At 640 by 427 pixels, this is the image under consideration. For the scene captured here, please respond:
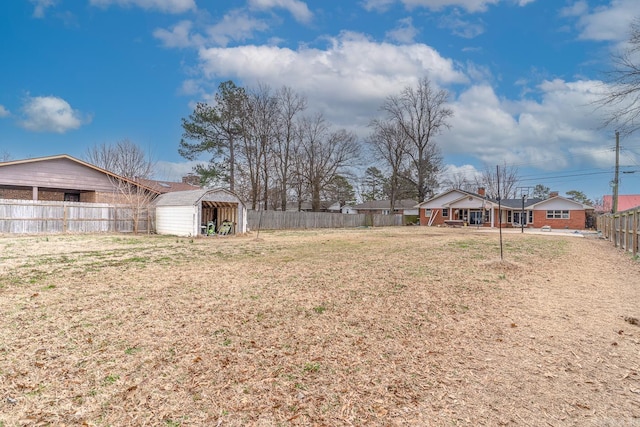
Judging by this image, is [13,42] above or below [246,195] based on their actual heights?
above

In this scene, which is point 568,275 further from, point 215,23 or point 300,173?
point 300,173

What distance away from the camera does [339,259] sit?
31.4 feet

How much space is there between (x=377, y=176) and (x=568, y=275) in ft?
176

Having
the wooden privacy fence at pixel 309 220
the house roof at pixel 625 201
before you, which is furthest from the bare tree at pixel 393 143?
the house roof at pixel 625 201

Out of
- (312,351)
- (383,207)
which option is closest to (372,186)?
(383,207)

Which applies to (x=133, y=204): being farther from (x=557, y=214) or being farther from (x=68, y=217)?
(x=557, y=214)

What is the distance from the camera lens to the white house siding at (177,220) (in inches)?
682

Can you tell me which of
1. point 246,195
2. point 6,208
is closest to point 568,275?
point 6,208

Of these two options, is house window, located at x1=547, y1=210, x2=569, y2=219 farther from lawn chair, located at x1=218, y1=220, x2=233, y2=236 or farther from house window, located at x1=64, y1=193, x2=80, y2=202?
house window, located at x1=64, y1=193, x2=80, y2=202

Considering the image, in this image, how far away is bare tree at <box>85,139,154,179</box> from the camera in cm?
2998

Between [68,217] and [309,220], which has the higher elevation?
[68,217]

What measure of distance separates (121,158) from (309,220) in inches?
697

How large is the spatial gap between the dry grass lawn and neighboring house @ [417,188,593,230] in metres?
32.1

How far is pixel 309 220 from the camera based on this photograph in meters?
30.5
